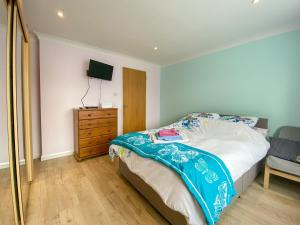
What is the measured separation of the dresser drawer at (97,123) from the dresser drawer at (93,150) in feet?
1.37

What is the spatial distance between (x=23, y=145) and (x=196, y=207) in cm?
226

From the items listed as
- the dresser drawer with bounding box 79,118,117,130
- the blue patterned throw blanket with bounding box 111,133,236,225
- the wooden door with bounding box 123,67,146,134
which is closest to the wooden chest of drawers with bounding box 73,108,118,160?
A: the dresser drawer with bounding box 79,118,117,130

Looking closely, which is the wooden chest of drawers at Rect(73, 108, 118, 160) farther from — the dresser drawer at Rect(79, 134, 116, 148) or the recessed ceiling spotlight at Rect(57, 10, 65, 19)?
the recessed ceiling spotlight at Rect(57, 10, 65, 19)

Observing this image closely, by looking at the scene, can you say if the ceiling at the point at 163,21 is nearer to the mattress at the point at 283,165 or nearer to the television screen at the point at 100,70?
the television screen at the point at 100,70

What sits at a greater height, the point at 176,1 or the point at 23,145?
the point at 176,1

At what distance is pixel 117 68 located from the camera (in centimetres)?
353

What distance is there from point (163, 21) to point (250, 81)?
185 cm

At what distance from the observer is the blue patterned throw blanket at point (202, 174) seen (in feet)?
3.58

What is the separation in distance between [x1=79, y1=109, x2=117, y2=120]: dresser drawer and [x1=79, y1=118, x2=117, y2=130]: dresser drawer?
0.24 feet

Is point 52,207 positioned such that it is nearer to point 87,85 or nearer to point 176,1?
point 87,85

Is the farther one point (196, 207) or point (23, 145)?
point (23, 145)

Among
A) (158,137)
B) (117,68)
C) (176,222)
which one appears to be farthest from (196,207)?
(117,68)

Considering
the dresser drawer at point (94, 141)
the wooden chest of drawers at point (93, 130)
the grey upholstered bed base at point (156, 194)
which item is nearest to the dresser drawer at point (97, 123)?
the wooden chest of drawers at point (93, 130)

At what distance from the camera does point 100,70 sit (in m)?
3.04
